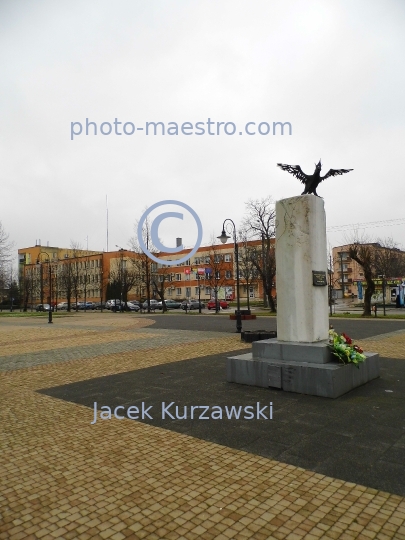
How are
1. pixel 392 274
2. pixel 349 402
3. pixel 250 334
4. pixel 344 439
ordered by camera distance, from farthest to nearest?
pixel 392 274
pixel 250 334
pixel 349 402
pixel 344 439

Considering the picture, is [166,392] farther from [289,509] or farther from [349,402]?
[289,509]

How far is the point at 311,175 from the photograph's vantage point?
8.32m

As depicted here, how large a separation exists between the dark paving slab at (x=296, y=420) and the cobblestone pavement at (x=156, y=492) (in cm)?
28

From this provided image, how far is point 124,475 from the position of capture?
4.08 metres

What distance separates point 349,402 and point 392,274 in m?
67.1

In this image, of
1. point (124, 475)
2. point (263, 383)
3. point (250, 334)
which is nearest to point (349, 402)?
point (263, 383)

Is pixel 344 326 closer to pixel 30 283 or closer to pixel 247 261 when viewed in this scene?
pixel 247 261

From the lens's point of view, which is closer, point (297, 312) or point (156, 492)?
point (156, 492)

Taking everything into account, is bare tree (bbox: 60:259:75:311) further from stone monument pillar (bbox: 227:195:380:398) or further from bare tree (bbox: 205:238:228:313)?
stone monument pillar (bbox: 227:195:380:398)

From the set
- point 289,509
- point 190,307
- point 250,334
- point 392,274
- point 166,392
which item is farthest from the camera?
point 392,274

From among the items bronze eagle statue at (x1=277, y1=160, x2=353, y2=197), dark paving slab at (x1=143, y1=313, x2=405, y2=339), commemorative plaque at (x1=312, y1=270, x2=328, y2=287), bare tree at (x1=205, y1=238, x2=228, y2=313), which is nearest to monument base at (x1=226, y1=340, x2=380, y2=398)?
commemorative plaque at (x1=312, y1=270, x2=328, y2=287)

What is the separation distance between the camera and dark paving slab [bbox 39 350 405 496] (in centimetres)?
423

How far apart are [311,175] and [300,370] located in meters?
3.88

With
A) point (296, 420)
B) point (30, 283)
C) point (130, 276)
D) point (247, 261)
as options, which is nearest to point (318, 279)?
point (296, 420)
